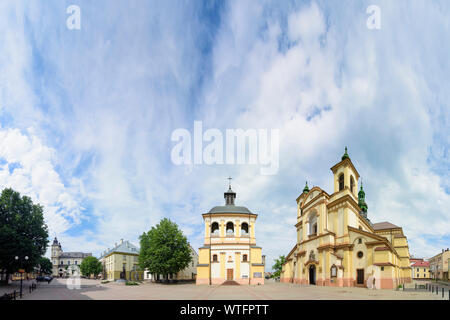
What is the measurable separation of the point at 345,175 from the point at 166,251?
28.9 m

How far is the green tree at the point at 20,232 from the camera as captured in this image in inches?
1407

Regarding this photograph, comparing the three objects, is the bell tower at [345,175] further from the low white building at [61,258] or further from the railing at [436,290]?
the low white building at [61,258]

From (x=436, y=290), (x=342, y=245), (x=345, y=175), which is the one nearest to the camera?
(x=436, y=290)

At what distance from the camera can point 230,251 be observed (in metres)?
45.8

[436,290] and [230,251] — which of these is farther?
[230,251]

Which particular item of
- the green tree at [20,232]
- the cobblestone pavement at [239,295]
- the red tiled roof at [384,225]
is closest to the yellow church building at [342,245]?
the cobblestone pavement at [239,295]

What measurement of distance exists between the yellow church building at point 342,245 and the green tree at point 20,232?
125 feet

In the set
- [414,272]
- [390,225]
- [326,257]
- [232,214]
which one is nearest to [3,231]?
[232,214]

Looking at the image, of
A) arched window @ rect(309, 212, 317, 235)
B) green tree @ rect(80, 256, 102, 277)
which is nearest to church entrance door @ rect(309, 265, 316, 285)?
arched window @ rect(309, 212, 317, 235)

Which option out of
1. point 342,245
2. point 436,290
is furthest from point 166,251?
point 436,290

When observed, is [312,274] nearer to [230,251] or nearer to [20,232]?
[230,251]

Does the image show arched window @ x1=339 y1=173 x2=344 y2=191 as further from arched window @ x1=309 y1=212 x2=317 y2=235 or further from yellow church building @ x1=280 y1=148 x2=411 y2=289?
arched window @ x1=309 y1=212 x2=317 y2=235
